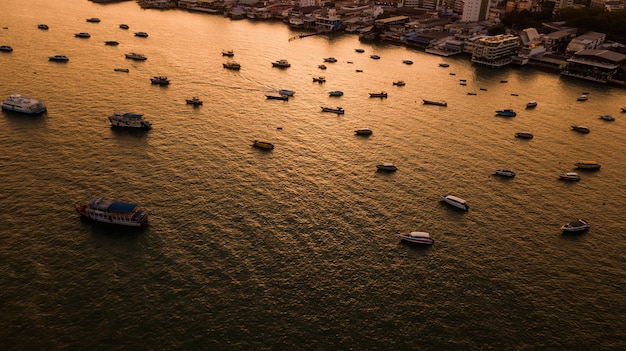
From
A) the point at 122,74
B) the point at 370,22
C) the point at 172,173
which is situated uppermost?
the point at 370,22

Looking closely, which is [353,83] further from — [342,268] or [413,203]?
[342,268]

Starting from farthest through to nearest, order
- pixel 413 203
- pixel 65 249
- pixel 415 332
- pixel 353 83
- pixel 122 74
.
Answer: pixel 353 83
pixel 122 74
pixel 413 203
pixel 65 249
pixel 415 332

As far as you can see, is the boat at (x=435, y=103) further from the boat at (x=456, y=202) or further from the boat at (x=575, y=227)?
the boat at (x=575, y=227)

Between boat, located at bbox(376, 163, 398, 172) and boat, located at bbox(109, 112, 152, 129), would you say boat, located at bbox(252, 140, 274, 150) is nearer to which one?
boat, located at bbox(376, 163, 398, 172)

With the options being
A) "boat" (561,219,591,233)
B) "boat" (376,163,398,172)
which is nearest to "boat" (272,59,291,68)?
"boat" (376,163,398,172)

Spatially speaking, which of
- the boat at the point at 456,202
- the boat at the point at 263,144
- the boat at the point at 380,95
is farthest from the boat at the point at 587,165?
the boat at the point at 263,144

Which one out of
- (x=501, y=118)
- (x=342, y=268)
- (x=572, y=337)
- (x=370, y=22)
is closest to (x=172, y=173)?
(x=342, y=268)

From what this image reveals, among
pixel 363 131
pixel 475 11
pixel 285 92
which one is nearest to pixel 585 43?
pixel 475 11
